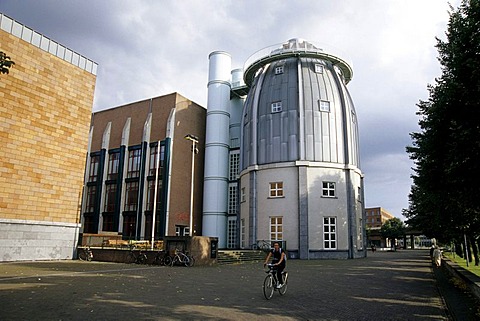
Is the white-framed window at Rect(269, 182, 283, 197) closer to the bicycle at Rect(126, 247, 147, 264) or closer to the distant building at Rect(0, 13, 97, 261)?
the bicycle at Rect(126, 247, 147, 264)

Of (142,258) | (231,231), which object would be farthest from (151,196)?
(142,258)

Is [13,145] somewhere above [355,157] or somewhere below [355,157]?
below

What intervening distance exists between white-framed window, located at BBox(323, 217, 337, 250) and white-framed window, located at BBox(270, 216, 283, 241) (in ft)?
13.2

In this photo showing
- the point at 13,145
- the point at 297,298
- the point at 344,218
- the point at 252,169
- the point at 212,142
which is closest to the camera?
the point at 297,298

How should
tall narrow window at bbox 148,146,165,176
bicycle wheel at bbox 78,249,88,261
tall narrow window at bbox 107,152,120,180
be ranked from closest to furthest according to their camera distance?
1. bicycle wheel at bbox 78,249,88,261
2. tall narrow window at bbox 148,146,165,176
3. tall narrow window at bbox 107,152,120,180

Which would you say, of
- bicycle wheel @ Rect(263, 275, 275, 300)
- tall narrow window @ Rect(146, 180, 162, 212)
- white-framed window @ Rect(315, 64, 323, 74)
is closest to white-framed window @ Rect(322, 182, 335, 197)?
white-framed window @ Rect(315, 64, 323, 74)

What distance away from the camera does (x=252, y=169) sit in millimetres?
37000

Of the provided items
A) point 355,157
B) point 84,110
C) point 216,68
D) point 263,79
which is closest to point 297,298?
point 84,110

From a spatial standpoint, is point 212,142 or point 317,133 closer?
point 317,133

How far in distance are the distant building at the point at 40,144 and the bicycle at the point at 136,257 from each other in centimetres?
457

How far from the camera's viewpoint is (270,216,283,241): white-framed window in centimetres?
3456

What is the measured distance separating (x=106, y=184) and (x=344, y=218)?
2944cm

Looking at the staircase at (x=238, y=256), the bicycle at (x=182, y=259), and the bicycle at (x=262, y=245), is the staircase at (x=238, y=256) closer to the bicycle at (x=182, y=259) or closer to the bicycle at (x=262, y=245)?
the bicycle at (x=262, y=245)

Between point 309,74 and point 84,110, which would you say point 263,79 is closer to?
point 309,74
